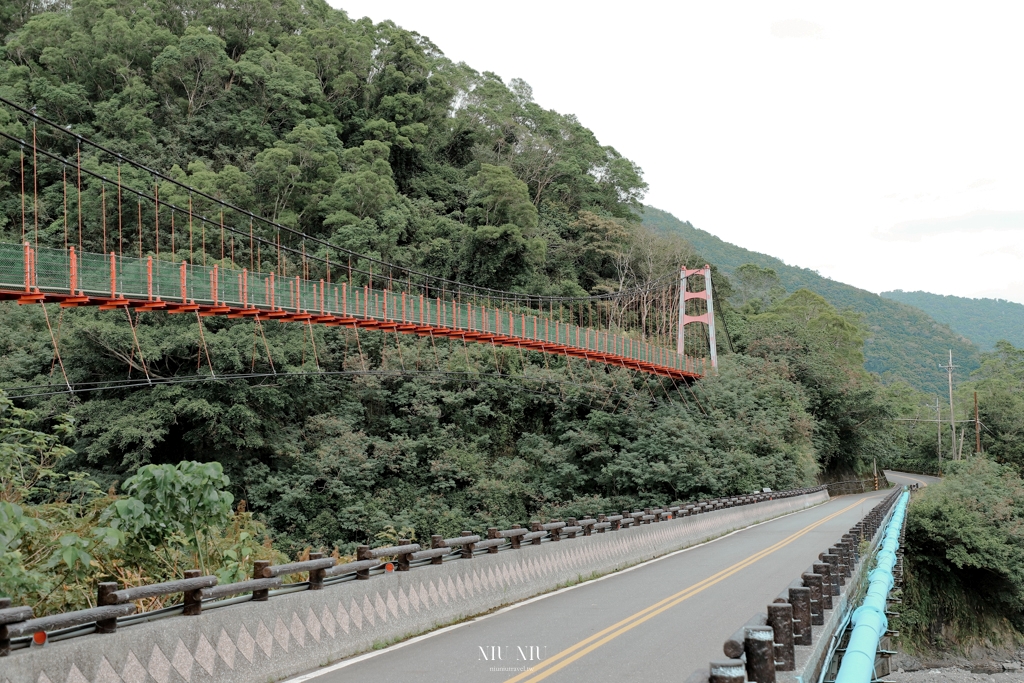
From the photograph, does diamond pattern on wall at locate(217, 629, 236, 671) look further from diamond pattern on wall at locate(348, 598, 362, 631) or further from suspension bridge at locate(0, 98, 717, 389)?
suspension bridge at locate(0, 98, 717, 389)

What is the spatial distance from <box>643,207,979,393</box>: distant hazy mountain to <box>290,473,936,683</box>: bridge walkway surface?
107m

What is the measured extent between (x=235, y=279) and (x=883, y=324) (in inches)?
4981

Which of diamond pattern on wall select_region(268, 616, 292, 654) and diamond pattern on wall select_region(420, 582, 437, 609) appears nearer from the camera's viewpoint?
diamond pattern on wall select_region(268, 616, 292, 654)

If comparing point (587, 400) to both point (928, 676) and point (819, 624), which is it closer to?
point (928, 676)

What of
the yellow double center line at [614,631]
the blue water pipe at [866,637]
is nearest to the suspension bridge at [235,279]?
the yellow double center line at [614,631]

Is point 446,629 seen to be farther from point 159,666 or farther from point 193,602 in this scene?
point 159,666

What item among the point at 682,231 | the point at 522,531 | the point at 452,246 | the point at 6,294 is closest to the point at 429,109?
the point at 452,246

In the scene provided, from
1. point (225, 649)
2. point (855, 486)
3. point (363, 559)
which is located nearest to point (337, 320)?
point (363, 559)

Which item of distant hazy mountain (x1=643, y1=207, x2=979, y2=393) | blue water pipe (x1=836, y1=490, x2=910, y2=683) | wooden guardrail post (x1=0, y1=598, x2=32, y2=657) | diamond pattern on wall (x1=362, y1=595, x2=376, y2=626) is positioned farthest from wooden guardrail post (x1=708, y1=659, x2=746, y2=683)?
distant hazy mountain (x1=643, y1=207, x2=979, y2=393)

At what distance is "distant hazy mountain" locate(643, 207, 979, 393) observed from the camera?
124m

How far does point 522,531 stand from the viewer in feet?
42.1

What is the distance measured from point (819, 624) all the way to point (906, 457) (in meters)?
82.2

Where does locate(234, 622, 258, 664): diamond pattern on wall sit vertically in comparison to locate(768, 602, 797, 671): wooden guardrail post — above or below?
below

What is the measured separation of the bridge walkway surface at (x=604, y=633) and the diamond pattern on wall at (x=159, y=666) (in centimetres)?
133
